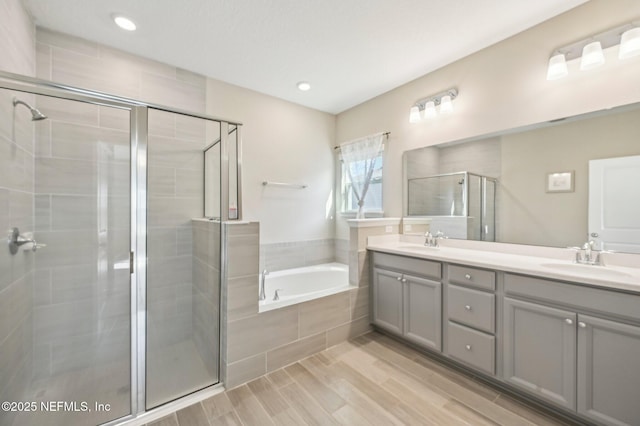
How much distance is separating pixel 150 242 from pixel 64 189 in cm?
73

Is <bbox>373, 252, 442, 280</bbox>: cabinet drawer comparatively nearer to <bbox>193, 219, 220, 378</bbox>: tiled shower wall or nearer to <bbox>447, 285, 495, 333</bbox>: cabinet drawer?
<bbox>447, 285, 495, 333</bbox>: cabinet drawer

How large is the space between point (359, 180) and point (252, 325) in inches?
86.2

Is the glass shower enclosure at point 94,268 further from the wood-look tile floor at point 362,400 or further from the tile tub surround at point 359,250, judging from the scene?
the tile tub surround at point 359,250

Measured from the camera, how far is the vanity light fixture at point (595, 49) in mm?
1520

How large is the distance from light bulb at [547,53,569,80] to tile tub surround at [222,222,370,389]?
233 centimetres

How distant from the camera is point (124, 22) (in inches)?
73.9

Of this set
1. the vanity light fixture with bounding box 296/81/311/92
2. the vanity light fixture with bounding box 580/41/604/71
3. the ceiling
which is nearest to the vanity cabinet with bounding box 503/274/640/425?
the vanity light fixture with bounding box 580/41/604/71

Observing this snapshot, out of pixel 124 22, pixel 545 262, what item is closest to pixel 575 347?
Answer: pixel 545 262

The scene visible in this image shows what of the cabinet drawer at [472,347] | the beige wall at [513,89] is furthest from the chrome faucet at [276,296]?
the cabinet drawer at [472,347]

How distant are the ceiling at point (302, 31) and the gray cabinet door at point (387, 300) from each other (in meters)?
1.98

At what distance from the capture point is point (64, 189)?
1.80 meters

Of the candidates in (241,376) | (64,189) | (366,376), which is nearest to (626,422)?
(366,376)

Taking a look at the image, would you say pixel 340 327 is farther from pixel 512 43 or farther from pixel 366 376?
pixel 512 43

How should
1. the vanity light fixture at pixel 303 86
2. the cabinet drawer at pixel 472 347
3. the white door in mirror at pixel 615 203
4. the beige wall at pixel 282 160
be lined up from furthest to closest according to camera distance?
1. the beige wall at pixel 282 160
2. the vanity light fixture at pixel 303 86
3. the cabinet drawer at pixel 472 347
4. the white door in mirror at pixel 615 203
